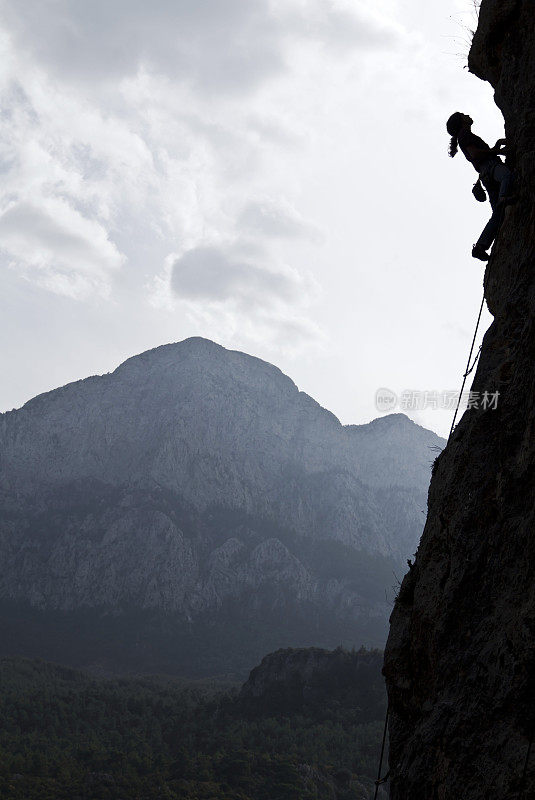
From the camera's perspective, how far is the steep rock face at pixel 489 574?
542 centimetres

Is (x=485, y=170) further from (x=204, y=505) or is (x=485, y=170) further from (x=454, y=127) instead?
(x=204, y=505)

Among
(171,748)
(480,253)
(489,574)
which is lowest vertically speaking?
(171,748)

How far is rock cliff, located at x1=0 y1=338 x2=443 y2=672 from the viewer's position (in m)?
121

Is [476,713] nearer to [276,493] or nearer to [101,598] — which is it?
[101,598]

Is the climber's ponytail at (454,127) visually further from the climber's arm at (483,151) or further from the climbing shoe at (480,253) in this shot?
the climbing shoe at (480,253)

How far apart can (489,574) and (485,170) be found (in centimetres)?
546

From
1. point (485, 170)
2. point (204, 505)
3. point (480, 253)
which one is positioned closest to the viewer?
point (485, 170)

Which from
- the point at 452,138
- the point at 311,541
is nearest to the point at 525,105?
the point at 452,138

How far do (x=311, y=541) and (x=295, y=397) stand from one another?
4607cm

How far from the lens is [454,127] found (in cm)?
866

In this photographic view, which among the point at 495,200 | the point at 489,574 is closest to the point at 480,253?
the point at 495,200

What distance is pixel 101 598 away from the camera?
397ft

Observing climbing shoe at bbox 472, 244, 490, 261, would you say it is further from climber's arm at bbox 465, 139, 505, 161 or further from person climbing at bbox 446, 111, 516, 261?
climber's arm at bbox 465, 139, 505, 161

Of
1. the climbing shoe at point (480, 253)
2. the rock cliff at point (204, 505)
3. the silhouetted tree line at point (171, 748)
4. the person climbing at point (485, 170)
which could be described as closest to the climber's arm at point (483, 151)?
the person climbing at point (485, 170)
